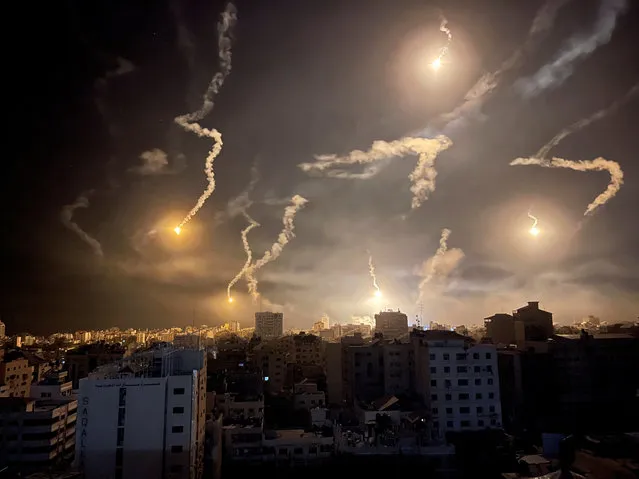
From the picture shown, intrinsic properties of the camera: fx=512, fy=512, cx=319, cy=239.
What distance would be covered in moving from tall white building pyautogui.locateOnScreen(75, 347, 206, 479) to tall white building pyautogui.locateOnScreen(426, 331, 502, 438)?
14299mm

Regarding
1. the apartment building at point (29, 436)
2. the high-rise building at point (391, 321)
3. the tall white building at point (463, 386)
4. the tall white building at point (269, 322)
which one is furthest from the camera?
the tall white building at point (269, 322)

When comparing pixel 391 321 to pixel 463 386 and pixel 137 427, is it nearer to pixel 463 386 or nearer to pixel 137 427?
A: pixel 463 386

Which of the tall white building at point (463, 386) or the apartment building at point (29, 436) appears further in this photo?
the tall white building at point (463, 386)

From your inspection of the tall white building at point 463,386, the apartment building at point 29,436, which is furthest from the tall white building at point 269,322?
the apartment building at point 29,436

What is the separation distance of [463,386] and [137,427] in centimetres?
1742

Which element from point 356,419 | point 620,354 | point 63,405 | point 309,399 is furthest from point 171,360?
point 620,354

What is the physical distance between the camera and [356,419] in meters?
27.1

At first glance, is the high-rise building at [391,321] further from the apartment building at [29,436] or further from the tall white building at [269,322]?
the apartment building at [29,436]

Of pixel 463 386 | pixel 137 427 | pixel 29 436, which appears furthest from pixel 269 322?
pixel 137 427

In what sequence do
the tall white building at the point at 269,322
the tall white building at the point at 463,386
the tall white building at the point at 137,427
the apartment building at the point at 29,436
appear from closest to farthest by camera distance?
1. the tall white building at the point at 137,427
2. the apartment building at the point at 29,436
3. the tall white building at the point at 463,386
4. the tall white building at the point at 269,322

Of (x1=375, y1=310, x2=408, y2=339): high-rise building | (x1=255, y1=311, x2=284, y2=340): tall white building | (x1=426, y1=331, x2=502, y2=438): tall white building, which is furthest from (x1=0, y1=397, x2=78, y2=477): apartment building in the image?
(x1=255, y1=311, x2=284, y2=340): tall white building

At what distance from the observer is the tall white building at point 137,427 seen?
59.2 ft

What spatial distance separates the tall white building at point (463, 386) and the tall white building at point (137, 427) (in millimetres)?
14299

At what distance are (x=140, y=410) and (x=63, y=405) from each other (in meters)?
9.15
